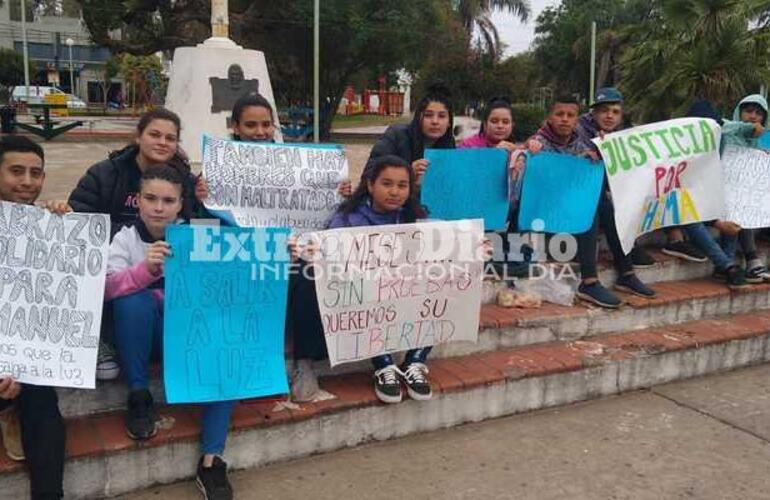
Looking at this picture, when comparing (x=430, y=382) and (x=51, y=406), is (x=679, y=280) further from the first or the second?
(x=51, y=406)

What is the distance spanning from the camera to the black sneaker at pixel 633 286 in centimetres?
462

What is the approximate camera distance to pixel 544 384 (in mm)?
3697

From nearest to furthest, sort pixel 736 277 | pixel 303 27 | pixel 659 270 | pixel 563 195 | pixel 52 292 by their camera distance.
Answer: pixel 52 292 → pixel 563 195 → pixel 736 277 → pixel 659 270 → pixel 303 27

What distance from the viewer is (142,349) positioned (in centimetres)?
279

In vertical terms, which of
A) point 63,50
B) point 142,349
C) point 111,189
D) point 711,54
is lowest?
Answer: point 142,349

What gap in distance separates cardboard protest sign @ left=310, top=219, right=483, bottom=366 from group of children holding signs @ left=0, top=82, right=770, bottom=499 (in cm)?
10

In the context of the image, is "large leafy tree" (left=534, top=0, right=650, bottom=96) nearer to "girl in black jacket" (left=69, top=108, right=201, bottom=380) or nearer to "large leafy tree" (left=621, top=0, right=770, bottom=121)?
"large leafy tree" (left=621, top=0, right=770, bottom=121)

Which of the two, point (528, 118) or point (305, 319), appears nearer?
point (305, 319)

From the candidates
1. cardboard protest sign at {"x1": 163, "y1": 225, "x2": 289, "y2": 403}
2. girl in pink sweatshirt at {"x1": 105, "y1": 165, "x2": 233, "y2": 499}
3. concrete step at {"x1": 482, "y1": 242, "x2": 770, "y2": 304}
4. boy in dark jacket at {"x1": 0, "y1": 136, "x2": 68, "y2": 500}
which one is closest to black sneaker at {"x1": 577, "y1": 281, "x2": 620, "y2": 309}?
concrete step at {"x1": 482, "y1": 242, "x2": 770, "y2": 304}

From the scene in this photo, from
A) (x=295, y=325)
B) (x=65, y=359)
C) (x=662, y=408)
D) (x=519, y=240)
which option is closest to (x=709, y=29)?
(x=519, y=240)

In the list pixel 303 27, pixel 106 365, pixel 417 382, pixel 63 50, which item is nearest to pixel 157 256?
pixel 106 365

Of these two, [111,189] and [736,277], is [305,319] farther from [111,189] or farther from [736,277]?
[736,277]

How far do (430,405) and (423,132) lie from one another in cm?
166

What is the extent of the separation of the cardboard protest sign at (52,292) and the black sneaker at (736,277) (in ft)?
13.7
